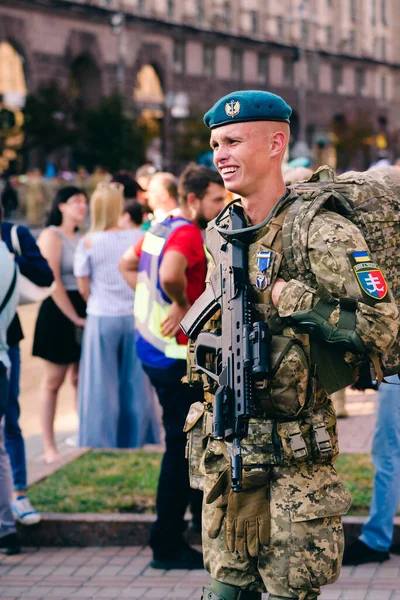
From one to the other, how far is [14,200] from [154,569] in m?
32.1

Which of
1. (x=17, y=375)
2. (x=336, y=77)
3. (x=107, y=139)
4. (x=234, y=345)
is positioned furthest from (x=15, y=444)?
(x=336, y=77)

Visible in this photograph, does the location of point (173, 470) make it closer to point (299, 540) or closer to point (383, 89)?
point (299, 540)

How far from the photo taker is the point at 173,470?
593cm

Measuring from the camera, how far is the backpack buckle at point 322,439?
374cm

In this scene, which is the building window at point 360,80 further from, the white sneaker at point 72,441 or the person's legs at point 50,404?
the person's legs at point 50,404

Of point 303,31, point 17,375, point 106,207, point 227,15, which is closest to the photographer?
point 17,375

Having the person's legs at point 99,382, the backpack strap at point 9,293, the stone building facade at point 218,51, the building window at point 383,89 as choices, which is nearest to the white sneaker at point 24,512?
the backpack strap at point 9,293

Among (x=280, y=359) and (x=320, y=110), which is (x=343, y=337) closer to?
(x=280, y=359)

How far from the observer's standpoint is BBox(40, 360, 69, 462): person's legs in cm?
826

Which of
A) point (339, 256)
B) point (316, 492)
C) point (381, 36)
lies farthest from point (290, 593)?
point (381, 36)

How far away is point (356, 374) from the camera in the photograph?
12.2 ft

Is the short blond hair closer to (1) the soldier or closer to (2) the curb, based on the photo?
(2) the curb

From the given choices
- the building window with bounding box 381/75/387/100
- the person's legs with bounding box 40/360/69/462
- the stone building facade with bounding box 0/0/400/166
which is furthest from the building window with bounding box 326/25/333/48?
the person's legs with bounding box 40/360/69/462

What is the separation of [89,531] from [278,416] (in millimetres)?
3089
